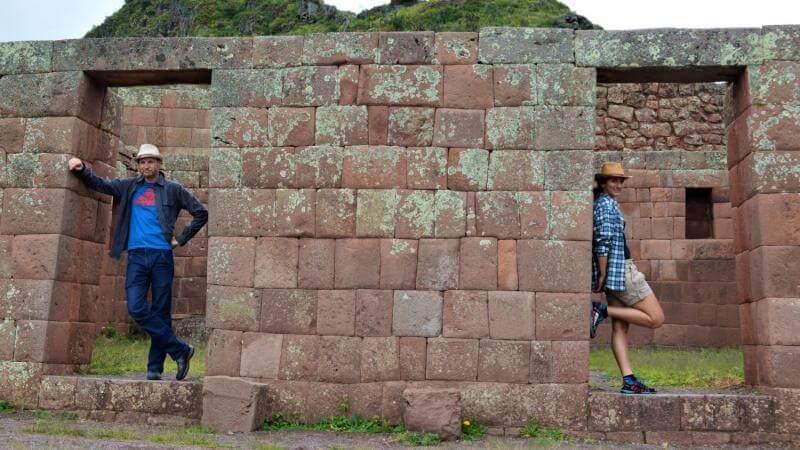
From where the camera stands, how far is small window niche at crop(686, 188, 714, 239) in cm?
1341

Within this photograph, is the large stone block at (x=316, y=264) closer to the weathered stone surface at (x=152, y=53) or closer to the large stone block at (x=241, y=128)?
the large stone block at (x=241, y=128)

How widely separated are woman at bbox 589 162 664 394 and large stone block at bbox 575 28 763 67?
39.5 inches

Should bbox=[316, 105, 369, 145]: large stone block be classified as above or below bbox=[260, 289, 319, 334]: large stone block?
above

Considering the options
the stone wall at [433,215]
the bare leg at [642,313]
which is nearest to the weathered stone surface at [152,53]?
the stone wall at [433,215]

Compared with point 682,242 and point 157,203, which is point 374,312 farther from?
point 682,242

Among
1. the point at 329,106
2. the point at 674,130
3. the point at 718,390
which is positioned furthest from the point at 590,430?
the point at 674,130

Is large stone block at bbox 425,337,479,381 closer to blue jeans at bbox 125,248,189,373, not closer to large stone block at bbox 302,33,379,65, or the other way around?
blue jeans at bbox 125,248,189,373

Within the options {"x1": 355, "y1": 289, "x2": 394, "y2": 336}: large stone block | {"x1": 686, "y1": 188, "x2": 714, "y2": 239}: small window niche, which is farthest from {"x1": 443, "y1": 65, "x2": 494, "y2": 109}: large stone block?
{"x1": 686, "y1": 188, "x2": 714, "y2": 239}: small window niche

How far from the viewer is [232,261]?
6.99m

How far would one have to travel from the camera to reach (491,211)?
683 centimetres

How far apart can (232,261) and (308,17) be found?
2282 centimetres

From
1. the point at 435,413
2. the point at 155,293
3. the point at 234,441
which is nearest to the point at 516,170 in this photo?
the point at 435,413

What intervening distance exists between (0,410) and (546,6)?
920 inches

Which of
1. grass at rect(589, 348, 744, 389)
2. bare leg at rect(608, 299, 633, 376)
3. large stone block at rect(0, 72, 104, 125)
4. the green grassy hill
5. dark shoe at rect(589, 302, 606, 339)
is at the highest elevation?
the green grassy hill
